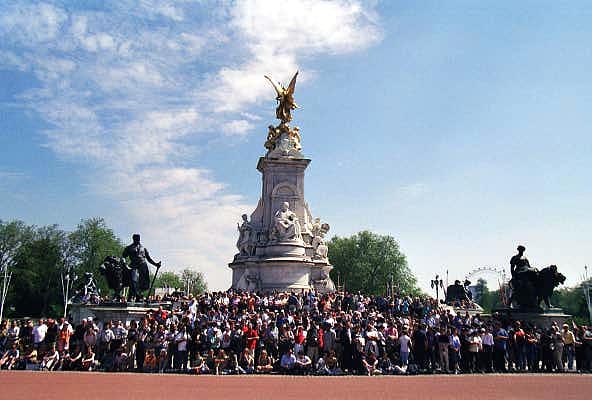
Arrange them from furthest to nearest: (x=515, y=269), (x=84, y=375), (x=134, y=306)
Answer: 1. (x=515, y=269)
2. (x=134, y=306)
3. (x=84, y=375)

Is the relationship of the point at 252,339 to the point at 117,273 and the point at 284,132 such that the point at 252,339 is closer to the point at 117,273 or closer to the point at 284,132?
the point at 117,273

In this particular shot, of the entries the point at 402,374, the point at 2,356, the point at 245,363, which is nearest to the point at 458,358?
the point at 402,374

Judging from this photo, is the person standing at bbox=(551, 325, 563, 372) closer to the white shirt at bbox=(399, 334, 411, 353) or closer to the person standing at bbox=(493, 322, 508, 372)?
the person standing at bbox=(493, 322, 508, 372)

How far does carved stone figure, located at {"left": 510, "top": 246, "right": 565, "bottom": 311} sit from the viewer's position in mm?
21797

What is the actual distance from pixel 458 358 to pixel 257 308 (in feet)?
36.9

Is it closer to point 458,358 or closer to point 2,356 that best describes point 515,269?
point 458,358

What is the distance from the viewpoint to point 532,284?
22266mm

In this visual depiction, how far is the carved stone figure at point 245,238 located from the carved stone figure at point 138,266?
17.8 meters

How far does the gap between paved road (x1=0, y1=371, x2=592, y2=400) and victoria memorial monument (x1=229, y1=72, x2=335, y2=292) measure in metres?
21.8

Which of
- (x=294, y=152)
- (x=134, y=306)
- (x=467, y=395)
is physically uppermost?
(x=294, y=152)

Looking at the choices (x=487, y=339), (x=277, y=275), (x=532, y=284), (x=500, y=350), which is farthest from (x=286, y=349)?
(x=277, y=275)

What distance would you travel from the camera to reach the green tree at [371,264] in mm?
78688

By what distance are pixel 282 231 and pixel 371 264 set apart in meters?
44.1

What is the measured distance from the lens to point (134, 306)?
2092 cm
